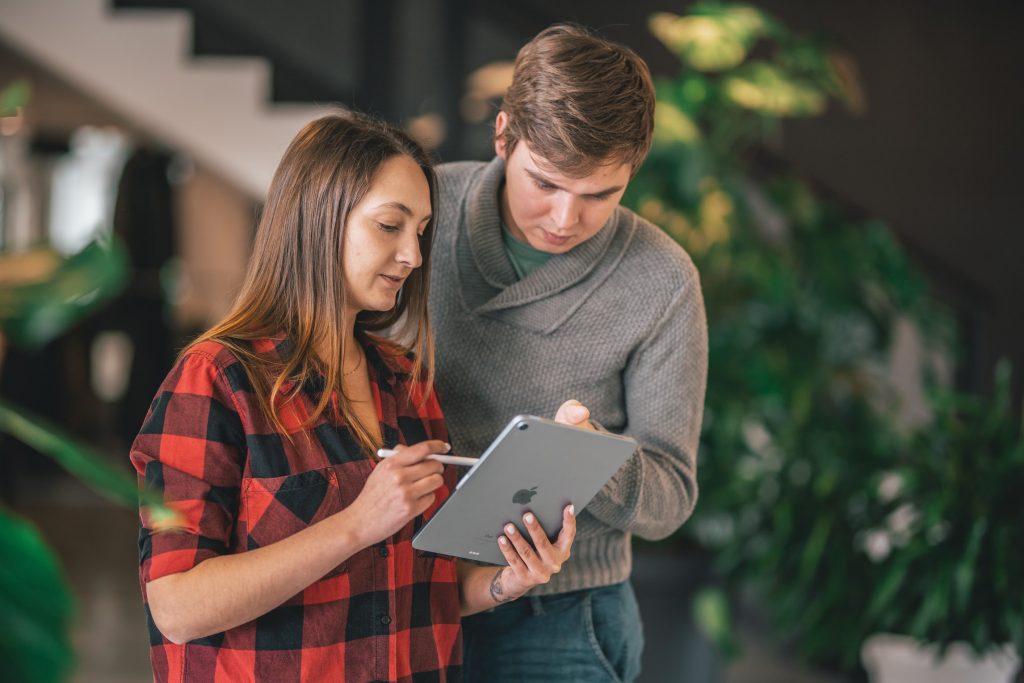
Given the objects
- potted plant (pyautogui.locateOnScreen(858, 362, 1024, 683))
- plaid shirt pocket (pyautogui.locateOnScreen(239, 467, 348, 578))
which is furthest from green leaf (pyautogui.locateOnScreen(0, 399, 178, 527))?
potted plant (pyautogui.locateOnScreen(858, 362, 1024, 683))

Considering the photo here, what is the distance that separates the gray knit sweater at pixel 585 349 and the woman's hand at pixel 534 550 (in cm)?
19

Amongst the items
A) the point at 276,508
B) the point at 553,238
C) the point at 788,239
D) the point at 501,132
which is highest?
the point at 501,132

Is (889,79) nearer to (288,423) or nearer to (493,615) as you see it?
(493,615)

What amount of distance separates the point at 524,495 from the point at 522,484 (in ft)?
0.08

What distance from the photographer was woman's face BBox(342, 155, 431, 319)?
1302 mm

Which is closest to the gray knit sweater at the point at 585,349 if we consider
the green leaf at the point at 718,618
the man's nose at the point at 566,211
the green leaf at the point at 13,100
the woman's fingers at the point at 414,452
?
the man's nose at the point at 566,211

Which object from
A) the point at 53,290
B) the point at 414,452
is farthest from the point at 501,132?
the point at 53,290

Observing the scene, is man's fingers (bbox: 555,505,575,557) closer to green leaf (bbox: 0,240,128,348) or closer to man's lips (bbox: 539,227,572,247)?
man's lips (bbox: 539,227,572,247)

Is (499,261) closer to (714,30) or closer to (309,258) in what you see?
(309,258)

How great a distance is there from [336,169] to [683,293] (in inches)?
21.2

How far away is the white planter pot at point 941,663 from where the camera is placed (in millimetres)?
2805

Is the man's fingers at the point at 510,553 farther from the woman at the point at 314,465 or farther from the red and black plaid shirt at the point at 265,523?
the red and black plaid shirt at the point at 265,523

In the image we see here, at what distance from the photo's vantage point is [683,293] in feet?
5.18

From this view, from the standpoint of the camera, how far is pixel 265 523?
1188 millimetres
